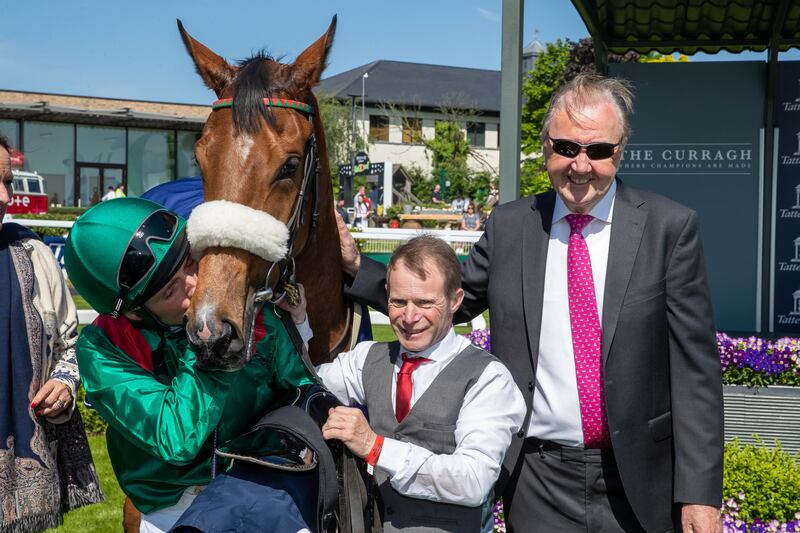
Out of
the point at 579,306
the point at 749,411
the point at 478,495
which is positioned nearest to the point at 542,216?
the point at 579,306

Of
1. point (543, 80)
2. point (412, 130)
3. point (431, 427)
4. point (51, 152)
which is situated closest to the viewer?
point (431, 427)

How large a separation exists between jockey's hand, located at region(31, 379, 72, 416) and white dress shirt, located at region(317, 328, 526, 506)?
1636mm

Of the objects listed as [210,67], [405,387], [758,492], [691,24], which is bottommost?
[758,492]

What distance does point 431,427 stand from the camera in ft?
6.79

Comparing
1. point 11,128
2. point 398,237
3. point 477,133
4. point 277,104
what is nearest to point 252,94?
point 277,104

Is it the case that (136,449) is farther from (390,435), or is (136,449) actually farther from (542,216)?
(542,216)

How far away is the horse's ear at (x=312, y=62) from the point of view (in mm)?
2447

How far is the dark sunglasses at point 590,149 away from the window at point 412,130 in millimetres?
50941

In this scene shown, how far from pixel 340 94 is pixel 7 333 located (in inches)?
2205

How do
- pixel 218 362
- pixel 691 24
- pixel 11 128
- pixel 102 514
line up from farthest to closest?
pixel 11 128, pixel 691 24, pixel 102 514, pixel 218 362

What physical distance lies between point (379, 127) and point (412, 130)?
361 centimetres

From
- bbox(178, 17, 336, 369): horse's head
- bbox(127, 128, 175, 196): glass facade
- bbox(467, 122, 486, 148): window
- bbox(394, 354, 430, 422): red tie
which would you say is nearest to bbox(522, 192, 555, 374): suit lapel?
bbox(394, 354, 430, 422): red tie

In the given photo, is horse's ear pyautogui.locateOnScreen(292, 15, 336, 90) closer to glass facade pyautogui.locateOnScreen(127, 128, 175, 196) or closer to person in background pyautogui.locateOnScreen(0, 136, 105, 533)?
person in background pyautogui.locateOnScreen(0, 136, 105, 533)

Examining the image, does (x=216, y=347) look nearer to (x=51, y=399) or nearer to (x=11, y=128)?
(x=51, y=399)
